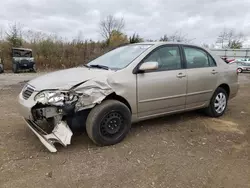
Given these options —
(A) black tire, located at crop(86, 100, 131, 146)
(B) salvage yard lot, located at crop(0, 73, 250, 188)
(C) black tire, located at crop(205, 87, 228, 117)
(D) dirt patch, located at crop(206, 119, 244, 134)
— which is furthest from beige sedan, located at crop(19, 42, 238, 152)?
(D) dirt patch, located at crop(206, 119, 244, 134)

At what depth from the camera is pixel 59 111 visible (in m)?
3.42

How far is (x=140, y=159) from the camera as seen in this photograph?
10.8ft

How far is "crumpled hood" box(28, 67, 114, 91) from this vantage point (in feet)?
11.4

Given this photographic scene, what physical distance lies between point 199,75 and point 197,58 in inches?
14.8

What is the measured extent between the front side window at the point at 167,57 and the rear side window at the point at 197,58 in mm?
252

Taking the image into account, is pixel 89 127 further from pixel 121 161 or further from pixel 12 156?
pixel 12 156

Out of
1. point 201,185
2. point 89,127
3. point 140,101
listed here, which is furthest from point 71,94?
point 201,185

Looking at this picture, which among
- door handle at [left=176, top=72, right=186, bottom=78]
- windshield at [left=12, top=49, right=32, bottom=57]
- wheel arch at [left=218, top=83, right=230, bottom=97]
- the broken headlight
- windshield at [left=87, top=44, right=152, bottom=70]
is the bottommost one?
wheel arch at [left=218, top=83, right=230, bottom=97]

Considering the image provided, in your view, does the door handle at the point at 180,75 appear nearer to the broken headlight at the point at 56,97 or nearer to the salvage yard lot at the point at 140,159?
the salvage yard lot at the point at 140,159

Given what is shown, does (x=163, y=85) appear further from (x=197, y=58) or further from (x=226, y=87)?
(x=226, y=87)

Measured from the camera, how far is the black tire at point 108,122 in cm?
351

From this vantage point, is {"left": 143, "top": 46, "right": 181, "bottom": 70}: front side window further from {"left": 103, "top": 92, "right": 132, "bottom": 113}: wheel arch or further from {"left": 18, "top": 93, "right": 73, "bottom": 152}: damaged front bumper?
{"left": 18, "top": 93, "right": 73, "bottom": 152}: damaged front bumper

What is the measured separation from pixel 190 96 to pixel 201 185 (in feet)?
7.18

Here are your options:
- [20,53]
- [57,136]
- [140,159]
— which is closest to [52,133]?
[57,136]
